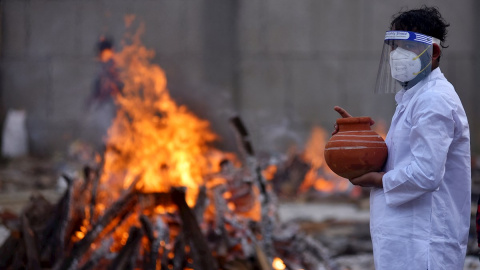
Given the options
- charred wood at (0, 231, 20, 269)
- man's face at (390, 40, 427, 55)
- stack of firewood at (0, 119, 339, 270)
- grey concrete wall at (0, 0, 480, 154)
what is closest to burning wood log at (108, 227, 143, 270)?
stack of firewood at (0, 119, 339, 270)

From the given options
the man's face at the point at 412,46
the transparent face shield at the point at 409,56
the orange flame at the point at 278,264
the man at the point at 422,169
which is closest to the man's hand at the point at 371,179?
the man at the point at 422,169

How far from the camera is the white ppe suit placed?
8.71 feet

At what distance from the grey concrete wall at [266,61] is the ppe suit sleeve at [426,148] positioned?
33.5 feet

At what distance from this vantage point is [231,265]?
15.7 ft

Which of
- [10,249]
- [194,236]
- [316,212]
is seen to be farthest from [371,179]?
[316,212]

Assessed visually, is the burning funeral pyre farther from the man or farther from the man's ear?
the man's ear

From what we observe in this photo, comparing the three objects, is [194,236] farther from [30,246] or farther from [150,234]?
[30,246]

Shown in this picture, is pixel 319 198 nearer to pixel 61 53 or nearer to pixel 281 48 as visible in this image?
pixel 281 48

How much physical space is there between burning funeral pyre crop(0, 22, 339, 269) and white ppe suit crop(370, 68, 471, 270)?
2.12m

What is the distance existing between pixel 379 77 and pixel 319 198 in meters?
8.00

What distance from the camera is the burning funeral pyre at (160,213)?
15.7 feet

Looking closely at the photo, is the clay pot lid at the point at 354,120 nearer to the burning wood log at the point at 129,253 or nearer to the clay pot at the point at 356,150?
the clay pot at the point at 356,150

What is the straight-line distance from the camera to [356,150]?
115 inches

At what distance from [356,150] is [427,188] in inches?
15.2
